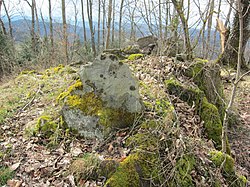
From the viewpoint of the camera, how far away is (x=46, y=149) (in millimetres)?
3002

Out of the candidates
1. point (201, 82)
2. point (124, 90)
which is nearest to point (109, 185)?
point (124, 90)

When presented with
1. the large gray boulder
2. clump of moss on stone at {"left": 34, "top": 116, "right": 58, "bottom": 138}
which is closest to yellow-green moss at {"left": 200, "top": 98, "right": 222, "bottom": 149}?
the large gray boulder

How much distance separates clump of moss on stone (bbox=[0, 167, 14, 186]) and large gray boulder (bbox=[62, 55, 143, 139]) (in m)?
0.98

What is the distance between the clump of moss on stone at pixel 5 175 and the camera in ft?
8.17

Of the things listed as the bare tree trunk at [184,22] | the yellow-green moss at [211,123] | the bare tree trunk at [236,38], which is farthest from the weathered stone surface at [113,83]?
the bare tree trunk at [236,38]

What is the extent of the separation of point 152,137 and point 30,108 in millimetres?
2834

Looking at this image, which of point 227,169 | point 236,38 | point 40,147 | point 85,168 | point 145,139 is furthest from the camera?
point 236,38

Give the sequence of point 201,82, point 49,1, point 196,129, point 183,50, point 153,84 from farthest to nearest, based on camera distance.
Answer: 1. point 49,1
2. point 183,50
3. point 201,82
4. point 153,84
5. point 196,129

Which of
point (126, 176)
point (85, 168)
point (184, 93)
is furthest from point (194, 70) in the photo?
point (85, 168)

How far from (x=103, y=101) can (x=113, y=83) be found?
32cm

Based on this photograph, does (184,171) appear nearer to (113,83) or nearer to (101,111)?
(101,111)

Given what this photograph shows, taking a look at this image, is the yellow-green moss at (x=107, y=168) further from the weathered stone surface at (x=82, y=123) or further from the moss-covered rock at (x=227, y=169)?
the moss-covered rock at (x=227, y=169)

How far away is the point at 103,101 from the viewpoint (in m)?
3.24

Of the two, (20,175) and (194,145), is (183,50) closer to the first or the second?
(194,145)
